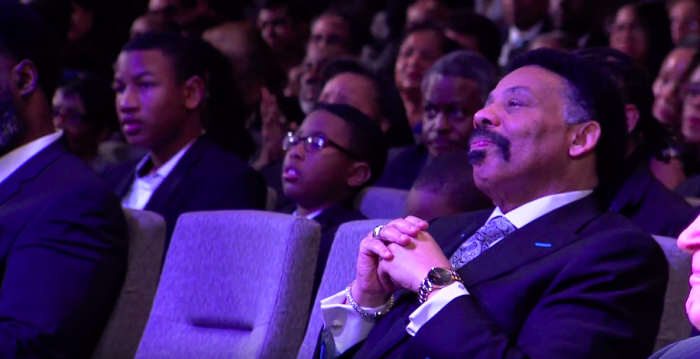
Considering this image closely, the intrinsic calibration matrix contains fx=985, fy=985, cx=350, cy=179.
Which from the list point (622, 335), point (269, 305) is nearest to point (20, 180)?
point (269, 305)

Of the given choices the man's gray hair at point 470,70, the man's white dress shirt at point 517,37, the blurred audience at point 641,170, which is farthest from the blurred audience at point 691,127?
the man's white dress shirt at point 517,37

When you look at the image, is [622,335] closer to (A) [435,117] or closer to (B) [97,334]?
(B) [97,334]

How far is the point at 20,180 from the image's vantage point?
8.07ft

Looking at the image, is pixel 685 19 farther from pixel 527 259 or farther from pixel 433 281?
pixel 433 281

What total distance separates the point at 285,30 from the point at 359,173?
291 cm

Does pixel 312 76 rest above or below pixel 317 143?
below

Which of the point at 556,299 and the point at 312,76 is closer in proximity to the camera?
the point at 556,299

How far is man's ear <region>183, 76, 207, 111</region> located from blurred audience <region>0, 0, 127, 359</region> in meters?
0.93

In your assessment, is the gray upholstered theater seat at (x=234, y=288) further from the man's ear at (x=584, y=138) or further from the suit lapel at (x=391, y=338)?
the man's ear at (x=584, y=138)

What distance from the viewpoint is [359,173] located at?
331 centimetres

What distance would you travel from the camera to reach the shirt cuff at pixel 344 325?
2.12m

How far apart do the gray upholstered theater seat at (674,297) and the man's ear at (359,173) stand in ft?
4.35

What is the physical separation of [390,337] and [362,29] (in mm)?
4114

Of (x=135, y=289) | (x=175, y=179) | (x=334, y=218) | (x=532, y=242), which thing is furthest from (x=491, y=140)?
(x=175, y=179)
